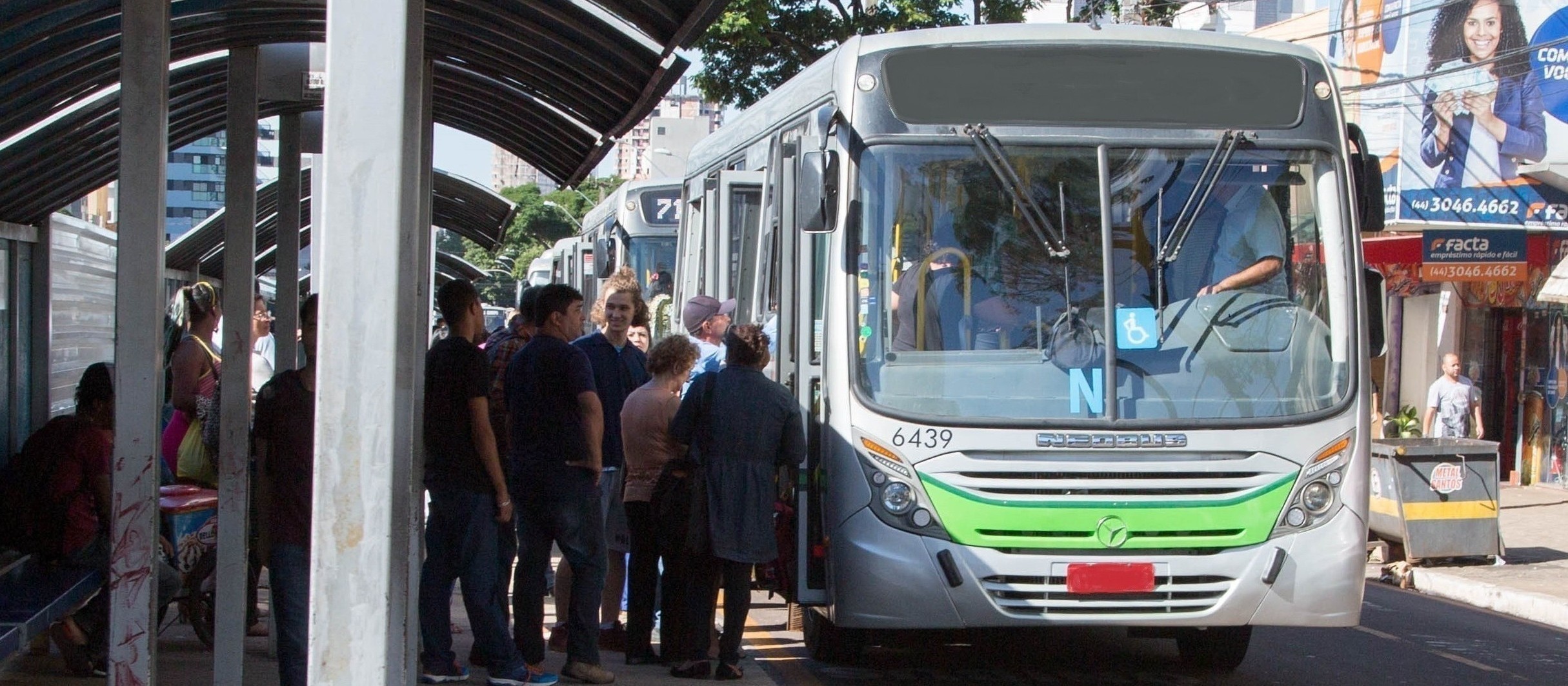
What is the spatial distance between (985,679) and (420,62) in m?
4.50

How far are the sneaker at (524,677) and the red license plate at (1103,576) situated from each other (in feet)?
7.72

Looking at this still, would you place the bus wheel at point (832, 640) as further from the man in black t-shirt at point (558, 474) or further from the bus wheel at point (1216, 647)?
the bus wheel at point (1216, 647)

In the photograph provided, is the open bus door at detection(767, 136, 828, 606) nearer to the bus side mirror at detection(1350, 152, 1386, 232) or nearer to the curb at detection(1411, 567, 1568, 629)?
the bus side mirror at detection(1350, 152, 1386, 232)

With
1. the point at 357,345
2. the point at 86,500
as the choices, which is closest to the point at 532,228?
the point at 86,500

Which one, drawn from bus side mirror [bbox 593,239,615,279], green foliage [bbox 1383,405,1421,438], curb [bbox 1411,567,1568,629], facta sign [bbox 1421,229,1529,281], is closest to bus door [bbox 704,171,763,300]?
curb [bbox 1411,567,1568,629]

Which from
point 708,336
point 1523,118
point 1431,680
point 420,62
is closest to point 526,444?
point 420,62

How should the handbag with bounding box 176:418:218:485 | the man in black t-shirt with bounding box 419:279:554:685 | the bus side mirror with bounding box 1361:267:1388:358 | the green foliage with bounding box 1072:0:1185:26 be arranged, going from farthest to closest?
the green foliage with bounding box 1072:0:1185:26, the handbag with bounding box 176:418:218:485, the bus side mirror with bounding box 1361:267:1388:358, the man in black t-shirt with bounding box 419:279:554:685

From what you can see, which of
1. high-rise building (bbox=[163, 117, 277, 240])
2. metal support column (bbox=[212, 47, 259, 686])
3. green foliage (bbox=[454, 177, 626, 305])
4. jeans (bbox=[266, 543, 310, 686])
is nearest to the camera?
jeans (bbox=[266, 543, 310, 686])

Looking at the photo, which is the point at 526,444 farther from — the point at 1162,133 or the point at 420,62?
the point at 1162,133

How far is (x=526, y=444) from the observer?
7277mm

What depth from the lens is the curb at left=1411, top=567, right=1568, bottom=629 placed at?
12.1 meters

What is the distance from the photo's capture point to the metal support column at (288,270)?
25.8 ft

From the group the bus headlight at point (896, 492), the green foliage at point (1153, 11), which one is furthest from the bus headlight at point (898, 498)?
the green foliage at point (1153, 11)

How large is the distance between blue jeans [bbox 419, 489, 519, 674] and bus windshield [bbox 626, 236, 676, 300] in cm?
1112
